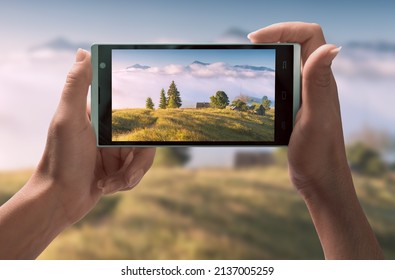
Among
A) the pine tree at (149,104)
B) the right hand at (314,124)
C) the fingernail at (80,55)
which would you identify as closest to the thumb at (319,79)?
the right hand at (314,124)

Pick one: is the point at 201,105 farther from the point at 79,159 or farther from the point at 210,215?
the point at 210,215

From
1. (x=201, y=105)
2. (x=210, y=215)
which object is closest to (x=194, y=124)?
(x=201, y=105)

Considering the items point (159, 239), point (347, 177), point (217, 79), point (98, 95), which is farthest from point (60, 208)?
point (159, 239)

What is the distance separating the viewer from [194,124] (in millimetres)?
888

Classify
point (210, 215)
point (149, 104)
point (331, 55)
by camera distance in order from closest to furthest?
point (331, 55)
point (149, 104)
point (210, 215)

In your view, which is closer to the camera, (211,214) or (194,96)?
(194,96)

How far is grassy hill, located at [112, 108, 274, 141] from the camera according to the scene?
34.9 inches

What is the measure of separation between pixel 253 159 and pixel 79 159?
1.94 meters

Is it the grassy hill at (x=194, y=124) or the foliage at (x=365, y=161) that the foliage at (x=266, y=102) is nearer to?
the grassy hill at (x=194, y=124)

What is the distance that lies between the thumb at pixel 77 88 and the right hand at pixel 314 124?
28 centimetres

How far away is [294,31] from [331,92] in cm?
13

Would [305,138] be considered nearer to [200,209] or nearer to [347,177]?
[347,177]

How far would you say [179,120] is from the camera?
0.89m

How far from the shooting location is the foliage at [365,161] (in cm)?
267
